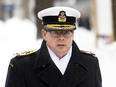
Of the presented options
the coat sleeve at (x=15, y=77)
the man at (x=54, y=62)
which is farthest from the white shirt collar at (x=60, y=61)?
the coat sleeve at (x=15, y=77)

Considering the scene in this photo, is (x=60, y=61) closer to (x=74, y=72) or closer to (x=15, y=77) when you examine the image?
(x=74, y=72)

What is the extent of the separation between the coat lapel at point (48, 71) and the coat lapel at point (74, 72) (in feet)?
0.25

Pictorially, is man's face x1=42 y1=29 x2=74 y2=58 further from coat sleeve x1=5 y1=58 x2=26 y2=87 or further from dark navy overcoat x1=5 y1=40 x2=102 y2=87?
coat sleeve x1=5 y1=58 x2=26 y2=87

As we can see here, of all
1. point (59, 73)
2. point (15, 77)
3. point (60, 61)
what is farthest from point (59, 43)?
point (15, 77)

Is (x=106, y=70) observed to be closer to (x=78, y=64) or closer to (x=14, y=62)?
(x=78, y=64)

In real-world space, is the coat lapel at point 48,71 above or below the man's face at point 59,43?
below

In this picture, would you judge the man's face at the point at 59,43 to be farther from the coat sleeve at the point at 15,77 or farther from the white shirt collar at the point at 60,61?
the coat sleeve at the point at 15,77

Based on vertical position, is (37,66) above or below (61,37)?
below

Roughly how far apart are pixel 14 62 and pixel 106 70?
393cm

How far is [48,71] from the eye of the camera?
9.41 ft

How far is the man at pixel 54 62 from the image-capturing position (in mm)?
2758

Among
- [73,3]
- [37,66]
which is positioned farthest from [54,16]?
[73,3]

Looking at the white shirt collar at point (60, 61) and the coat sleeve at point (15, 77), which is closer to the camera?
the coat sleeve at point (15, 77)

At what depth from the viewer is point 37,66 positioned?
2818 millimetres
